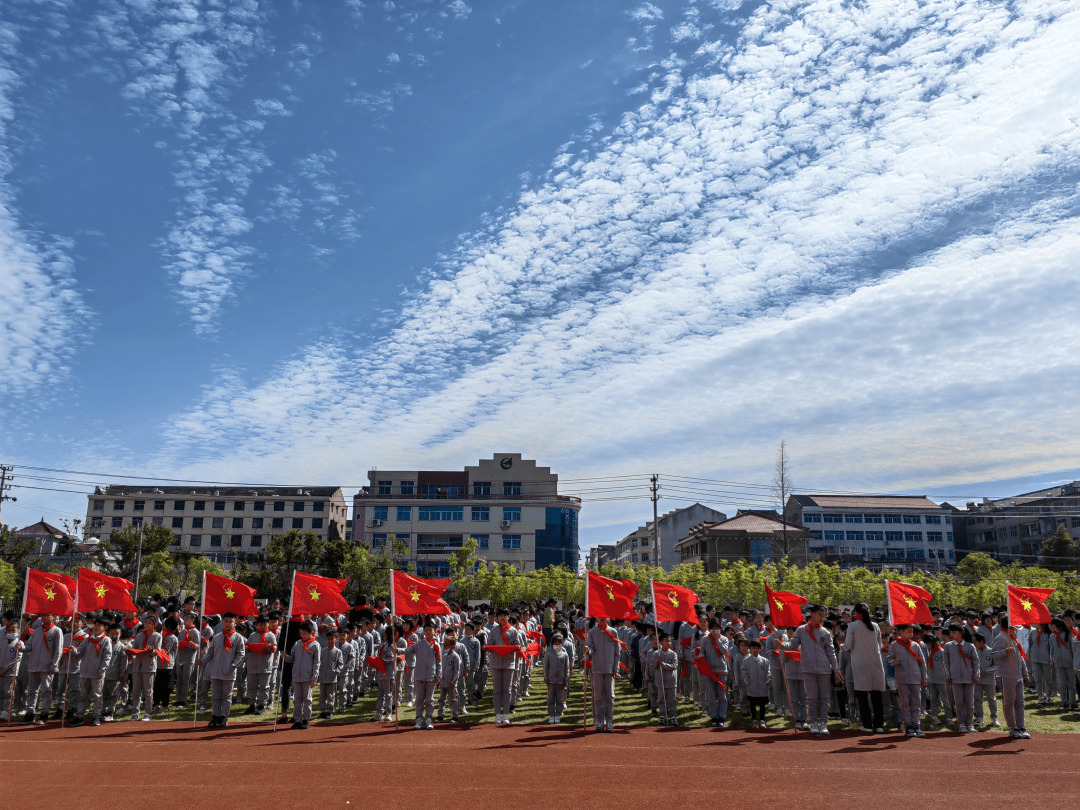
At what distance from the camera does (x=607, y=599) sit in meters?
14.1

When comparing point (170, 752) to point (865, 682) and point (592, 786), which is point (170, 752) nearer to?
point (592, 786)

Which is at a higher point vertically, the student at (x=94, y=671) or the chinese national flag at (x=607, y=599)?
the chinese national flag at (x=607, y=599)

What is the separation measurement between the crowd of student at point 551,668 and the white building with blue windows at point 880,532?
66.1m

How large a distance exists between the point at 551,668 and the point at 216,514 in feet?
254

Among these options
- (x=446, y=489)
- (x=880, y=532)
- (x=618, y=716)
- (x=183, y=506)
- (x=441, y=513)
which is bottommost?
(x=618, y=716)

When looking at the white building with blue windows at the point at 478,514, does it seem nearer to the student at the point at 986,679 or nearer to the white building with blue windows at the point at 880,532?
the white building with blue windows at the point at 880,532

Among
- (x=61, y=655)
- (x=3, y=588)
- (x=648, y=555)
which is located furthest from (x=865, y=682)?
(x=648, y=555)

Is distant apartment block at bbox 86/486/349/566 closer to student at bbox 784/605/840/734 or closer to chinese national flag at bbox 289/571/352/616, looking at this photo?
chinese national flag at bbox 289/571/352/616

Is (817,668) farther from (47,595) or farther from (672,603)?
(47,595)

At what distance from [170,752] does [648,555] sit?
93572 mm

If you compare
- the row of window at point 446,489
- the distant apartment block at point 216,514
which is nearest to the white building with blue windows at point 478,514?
the row of window at point 446,489

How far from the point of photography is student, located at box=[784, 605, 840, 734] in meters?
13.3

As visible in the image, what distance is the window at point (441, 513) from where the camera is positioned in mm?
76688

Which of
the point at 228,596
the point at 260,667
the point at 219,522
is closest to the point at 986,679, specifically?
the point at 260,667
